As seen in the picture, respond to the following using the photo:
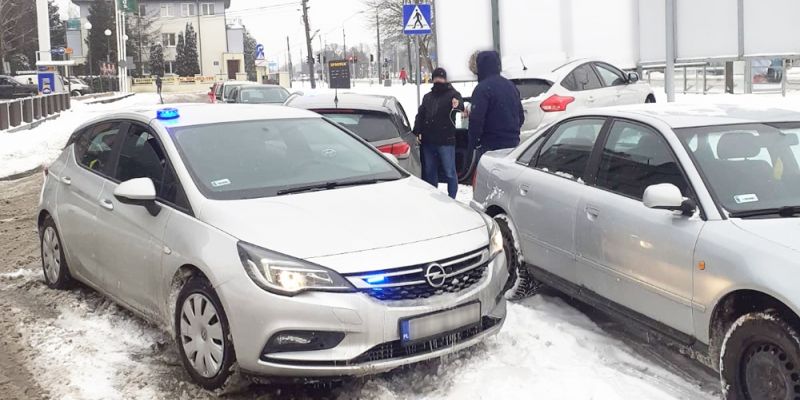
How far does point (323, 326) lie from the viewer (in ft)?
11.9

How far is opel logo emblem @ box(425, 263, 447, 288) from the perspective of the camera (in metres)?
3.80

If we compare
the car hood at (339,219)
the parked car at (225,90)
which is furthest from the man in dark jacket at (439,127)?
the parked car at (225,90)

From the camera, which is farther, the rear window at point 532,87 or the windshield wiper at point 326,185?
the rear window at point 532,87

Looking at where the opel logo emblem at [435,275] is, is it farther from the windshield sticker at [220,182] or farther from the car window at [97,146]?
the car window at [97,146]

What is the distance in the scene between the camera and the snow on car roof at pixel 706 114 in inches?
179

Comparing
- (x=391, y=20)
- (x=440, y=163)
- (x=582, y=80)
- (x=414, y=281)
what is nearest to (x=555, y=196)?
(x=414, y=281)

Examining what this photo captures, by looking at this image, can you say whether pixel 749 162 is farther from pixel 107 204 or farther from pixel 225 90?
pixel 225 90

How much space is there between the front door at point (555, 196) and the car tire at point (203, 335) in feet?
7.52

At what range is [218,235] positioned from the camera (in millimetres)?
3955

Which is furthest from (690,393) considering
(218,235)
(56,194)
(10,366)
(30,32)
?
(30,32)

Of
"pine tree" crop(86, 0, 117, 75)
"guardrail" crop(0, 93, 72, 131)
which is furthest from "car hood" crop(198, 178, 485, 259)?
"pine tree" crop(86, 0, 117, 75)

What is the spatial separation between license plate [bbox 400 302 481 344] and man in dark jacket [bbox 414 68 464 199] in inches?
182

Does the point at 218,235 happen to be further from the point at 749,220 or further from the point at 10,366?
the point at 749,220

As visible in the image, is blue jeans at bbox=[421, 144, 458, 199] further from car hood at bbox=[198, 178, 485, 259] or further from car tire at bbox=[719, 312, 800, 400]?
car tire at bbox=[719, 312, 800, 400]
